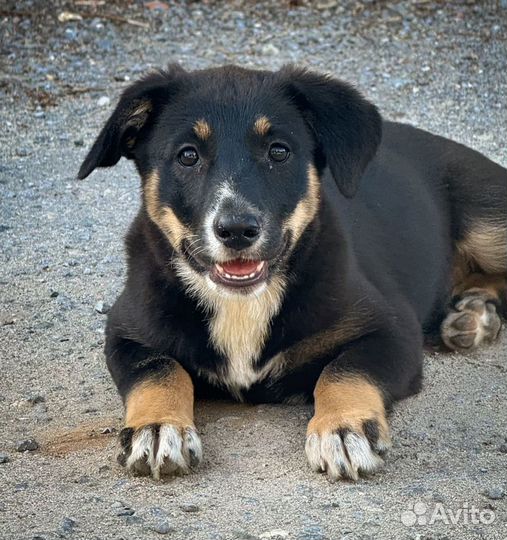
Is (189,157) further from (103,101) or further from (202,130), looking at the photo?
(103,101)

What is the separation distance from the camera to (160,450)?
4.38 m

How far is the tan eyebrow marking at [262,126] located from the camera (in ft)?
15.6

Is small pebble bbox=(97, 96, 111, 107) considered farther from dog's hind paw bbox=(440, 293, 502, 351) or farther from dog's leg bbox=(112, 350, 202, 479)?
dog's leg bbox=(112, 350, 202, 479)

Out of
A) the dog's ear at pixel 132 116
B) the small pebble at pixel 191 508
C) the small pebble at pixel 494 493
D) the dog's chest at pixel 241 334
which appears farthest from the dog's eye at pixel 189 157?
the small pebble at pixel 494 493

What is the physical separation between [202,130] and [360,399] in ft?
3.89

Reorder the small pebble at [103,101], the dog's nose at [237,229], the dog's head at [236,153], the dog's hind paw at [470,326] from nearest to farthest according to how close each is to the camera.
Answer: the dog's nose at [237,229] < the dog's head at [236,153] < the dog's hind paw at [470,326] < the small pebble at [103,101]

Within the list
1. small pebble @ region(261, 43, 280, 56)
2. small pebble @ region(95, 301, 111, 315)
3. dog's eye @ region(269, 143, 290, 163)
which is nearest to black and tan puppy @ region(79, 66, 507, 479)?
dog's eye @ region(269, 143, 290, 163)

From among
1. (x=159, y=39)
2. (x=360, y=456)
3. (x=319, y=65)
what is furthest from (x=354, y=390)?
(x=159, y=39)

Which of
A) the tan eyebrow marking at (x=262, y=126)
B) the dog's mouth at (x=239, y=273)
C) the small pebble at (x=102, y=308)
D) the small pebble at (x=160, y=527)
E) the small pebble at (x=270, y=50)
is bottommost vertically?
the small pebble at (x=270, y=50)

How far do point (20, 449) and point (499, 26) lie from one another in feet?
23.4

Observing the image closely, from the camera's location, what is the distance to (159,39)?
1028 cm

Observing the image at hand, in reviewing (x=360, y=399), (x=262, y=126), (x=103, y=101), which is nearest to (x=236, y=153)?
(x=262, y=126)

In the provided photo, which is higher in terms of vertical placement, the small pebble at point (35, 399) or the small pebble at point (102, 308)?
the small pebble at point (35, 399)

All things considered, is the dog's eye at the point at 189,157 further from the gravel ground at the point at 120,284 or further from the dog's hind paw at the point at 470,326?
the dog's hind paw at the point at 470,326
